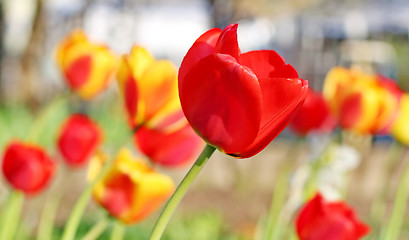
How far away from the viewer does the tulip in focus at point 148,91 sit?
685mm

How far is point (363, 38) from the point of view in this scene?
9117 millimetres

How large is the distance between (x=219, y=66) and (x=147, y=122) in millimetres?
280

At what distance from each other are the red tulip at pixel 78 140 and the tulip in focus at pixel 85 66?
2.1 inches

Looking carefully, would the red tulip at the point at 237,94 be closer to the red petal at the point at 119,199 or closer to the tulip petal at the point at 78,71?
the red petal at the point at 119,199

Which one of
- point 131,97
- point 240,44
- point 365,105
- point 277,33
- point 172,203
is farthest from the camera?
point 277,33

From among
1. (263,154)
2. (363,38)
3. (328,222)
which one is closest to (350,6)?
(363,38)

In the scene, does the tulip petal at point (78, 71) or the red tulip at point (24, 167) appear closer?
the red tulip at point (24, 167)

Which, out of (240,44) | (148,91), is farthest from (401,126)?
(240,44)

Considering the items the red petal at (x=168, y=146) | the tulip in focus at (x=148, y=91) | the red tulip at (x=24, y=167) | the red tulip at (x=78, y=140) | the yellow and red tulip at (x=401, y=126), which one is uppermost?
the tulip in focus at (x=148, y=91)

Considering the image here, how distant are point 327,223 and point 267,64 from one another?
306 mm

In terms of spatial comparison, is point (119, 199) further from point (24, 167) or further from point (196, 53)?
point (196, 53)

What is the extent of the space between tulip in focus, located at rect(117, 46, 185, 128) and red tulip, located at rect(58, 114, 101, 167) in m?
0.38

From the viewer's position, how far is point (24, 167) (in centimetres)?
90

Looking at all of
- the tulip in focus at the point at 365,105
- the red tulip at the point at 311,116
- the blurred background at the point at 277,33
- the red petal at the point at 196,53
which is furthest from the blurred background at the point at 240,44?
the tulip in focus at the point at 365,105
